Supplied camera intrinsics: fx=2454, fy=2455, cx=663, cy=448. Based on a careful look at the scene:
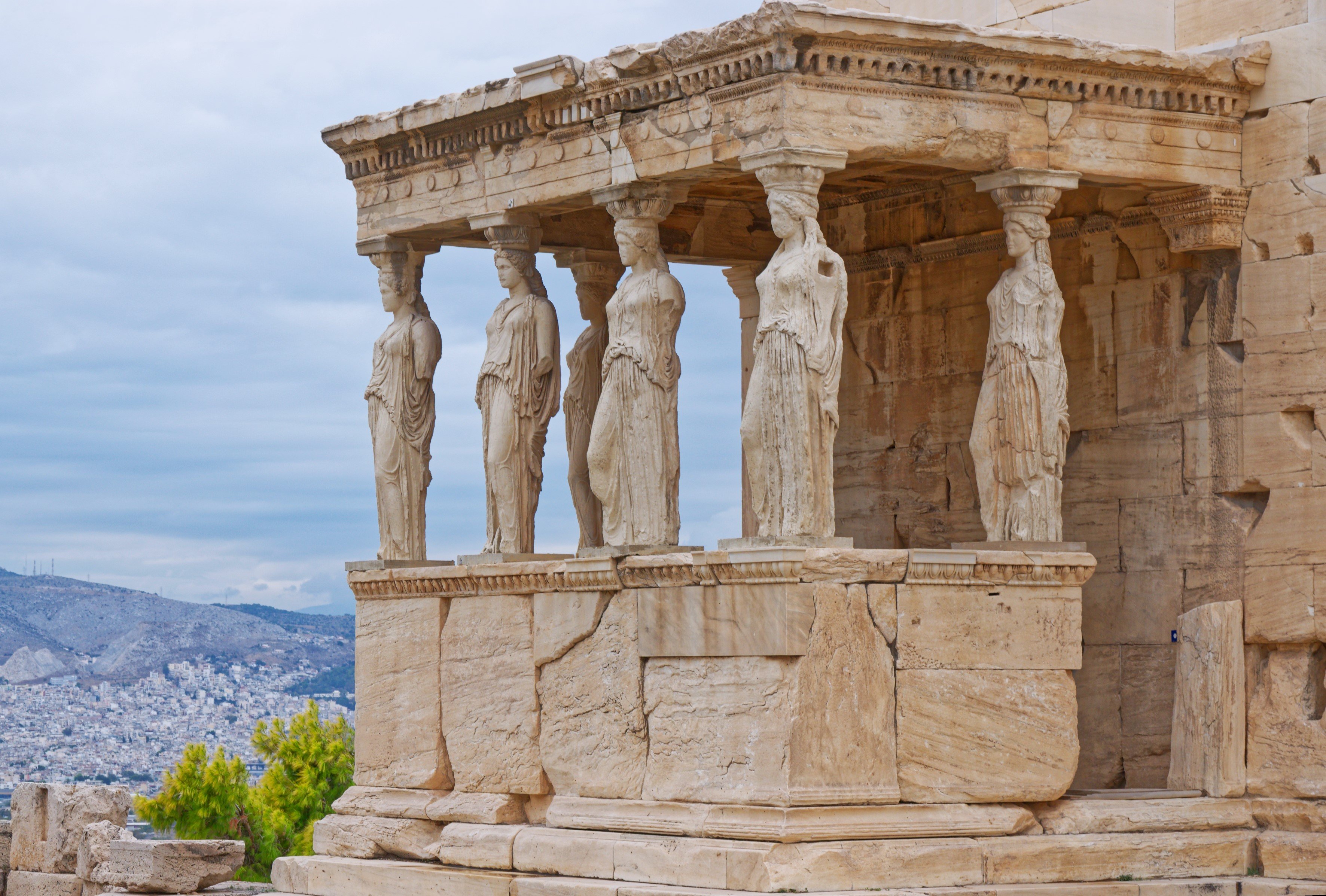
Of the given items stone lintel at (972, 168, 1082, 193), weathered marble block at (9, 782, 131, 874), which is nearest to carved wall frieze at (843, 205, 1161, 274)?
stone lintel at (972, 168, 1082, 193)

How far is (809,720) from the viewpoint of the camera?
38.7ft

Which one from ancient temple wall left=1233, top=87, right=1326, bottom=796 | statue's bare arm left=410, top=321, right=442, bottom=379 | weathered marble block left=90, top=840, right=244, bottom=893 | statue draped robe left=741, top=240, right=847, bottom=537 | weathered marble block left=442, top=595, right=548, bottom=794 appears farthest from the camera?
weathered marble block left=90, top=840, right=244, bottom=893

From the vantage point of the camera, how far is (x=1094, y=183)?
1321 cm

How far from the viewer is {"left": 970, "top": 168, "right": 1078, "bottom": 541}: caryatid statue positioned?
12.7 meters

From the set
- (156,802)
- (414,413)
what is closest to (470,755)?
(414,413)

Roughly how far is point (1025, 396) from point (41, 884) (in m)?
7.58

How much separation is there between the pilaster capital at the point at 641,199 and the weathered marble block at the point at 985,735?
9.22 feet

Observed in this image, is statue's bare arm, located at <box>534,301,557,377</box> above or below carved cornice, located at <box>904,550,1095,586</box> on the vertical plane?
above

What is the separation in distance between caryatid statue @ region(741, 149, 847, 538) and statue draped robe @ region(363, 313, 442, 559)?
3182 millimetres

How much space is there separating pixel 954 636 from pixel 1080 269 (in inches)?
115

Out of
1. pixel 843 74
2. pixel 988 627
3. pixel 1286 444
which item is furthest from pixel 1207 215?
pixel 988 627

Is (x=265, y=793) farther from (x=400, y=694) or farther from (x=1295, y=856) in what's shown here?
(x=1295, y=856)

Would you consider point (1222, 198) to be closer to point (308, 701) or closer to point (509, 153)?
point (509, 153)

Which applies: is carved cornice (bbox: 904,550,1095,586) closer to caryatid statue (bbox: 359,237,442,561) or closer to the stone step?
the stone step
